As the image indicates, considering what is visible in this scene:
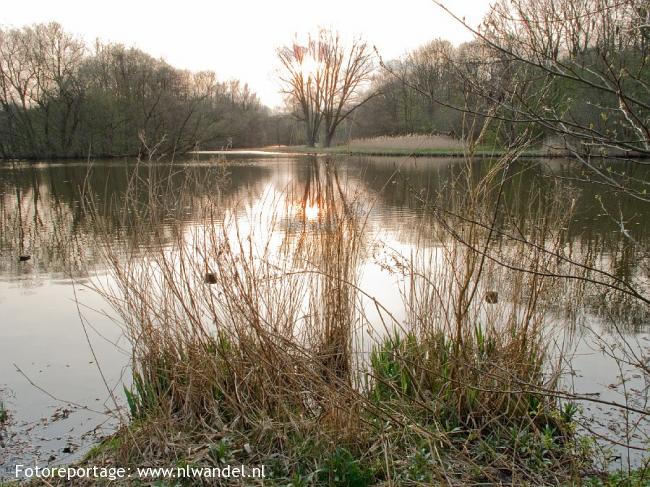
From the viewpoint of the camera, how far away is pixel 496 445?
114 inches

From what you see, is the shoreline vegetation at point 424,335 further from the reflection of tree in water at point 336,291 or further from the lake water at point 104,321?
the lake water at point 104,321

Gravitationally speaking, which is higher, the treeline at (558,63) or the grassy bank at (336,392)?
the treeline at (558,63)

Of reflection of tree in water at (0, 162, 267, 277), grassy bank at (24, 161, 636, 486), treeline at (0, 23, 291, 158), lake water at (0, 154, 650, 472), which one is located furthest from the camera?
treeline at (0, 23, 291, 158)

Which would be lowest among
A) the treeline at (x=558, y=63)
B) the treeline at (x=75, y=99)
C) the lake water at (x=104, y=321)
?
the lake water at (x=104, y=321)

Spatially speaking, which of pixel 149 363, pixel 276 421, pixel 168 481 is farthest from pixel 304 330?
pixel 168 481

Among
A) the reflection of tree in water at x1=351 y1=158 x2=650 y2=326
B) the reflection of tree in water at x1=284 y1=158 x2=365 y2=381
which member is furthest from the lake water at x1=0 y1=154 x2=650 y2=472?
the reflection of tree in water at x1=284 y1=158 x2=365 y2=381

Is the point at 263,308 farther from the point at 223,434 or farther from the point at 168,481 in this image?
the point at 168,481

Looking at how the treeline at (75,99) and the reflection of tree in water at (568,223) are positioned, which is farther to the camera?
the treeline at (75,99)

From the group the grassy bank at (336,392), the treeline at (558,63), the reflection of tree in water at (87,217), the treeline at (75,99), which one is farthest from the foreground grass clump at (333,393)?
the treeline at (75,99)

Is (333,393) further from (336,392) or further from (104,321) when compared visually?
(104,321)

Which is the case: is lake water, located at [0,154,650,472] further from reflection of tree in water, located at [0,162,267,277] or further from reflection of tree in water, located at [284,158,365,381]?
reflection of tree in water, located at [284,158,365,381]

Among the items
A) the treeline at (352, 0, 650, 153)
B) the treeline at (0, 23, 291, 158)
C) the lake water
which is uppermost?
the treeline at (0, 23, 291, 158)

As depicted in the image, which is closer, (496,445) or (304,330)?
(496,445)

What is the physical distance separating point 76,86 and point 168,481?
3982 cm
